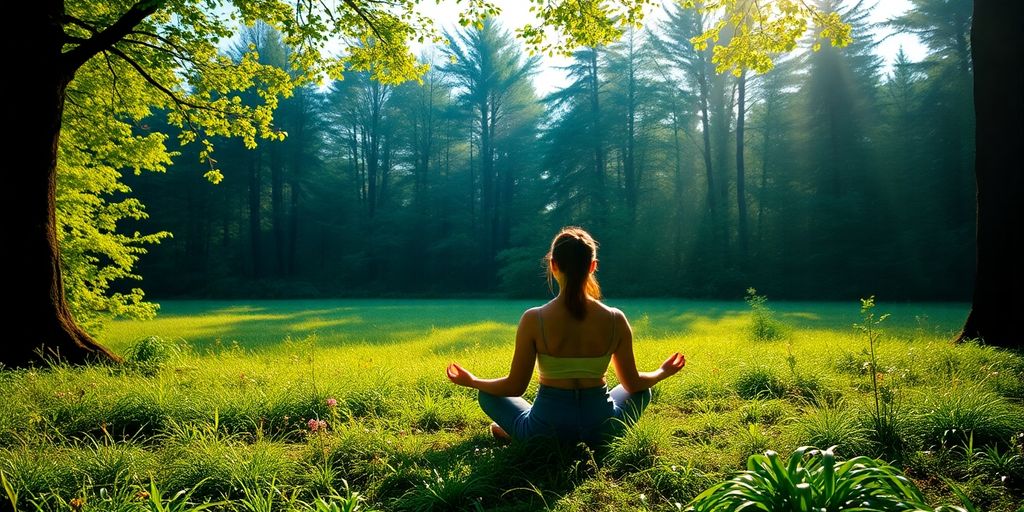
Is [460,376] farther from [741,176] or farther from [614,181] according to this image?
[614,181]

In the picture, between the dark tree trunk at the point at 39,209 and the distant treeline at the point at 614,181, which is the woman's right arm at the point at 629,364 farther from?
the distant treeline at the point at 614,181

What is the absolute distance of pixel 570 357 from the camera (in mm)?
2791

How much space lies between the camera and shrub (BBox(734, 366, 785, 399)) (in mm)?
4164

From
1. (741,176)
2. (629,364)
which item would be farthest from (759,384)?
(741,176)

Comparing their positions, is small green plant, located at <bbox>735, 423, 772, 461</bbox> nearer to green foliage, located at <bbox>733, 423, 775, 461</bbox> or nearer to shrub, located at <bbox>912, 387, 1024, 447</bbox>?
green foliage, located at <bbox>733, 423, 775, 461</bbox>

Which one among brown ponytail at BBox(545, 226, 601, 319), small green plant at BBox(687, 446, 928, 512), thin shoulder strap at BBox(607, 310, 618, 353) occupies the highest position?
brown ponytail at BBox(545, 226, 601, 319)

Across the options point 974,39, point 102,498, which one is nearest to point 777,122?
point 974,39

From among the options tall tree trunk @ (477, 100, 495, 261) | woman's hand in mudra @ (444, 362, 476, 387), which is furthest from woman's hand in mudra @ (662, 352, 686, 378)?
tall tree trunk @ (477, 100, 495, 261)

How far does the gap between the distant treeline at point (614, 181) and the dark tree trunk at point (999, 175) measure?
38.8ft

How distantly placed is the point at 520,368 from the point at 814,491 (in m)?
1.58

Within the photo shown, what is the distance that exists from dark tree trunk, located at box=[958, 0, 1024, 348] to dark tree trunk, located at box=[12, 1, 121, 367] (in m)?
10.7

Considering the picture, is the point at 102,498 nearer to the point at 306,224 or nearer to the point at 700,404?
the point at 700,404

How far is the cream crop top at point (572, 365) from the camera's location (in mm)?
2789

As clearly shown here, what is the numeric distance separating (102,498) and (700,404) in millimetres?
3694
